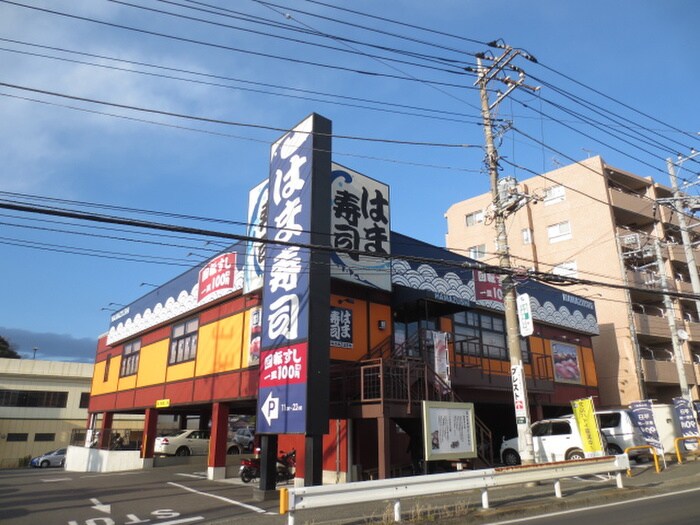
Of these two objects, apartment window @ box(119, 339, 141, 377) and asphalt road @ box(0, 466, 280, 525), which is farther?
apartment window @ box(119, 339, 141, 377)

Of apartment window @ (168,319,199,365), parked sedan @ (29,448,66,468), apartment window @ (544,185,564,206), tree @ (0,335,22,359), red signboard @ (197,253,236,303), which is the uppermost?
apartment window @ (544,185,564,206)

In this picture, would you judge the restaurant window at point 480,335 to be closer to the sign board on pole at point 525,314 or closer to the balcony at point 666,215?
the sign board on pole at point 525,314

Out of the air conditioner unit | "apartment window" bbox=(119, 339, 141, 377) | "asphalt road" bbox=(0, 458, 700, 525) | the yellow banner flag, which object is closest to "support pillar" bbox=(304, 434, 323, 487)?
"asphalt road" bbox=(0, 458, 700, 525)

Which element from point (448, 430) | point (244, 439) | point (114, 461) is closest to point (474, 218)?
point (244, 439)

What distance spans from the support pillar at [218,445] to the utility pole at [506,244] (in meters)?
10.4

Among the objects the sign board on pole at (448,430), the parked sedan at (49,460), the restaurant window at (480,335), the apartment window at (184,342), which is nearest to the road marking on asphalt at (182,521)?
the sign board on pole at (448,430)

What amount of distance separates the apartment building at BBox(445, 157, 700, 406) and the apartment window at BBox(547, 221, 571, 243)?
0.07 m

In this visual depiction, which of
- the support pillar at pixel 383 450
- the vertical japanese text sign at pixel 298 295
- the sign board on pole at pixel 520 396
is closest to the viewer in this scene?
the vertical japanese text sign at pixel 298 295

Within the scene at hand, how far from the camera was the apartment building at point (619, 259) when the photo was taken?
3262cm

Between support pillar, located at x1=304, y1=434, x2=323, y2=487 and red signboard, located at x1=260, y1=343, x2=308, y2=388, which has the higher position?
red signboard, located at x1=260, y1=343, x2=308, y2=388

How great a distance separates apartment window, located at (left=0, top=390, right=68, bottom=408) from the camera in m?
42.8

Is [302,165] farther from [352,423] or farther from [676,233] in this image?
[676,233]

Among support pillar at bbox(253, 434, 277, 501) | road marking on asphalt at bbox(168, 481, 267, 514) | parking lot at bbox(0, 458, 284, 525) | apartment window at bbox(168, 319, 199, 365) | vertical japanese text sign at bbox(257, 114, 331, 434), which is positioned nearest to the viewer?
parking lot at bbox(0, 458, 284, 525)

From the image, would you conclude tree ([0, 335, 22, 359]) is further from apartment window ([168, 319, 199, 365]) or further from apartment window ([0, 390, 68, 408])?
apartment window ([168, 319, 199, 365])
